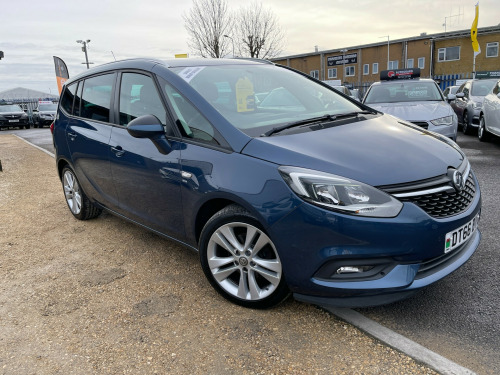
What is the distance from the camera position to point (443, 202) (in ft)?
7.86

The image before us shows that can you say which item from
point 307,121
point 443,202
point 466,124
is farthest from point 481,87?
point 443,202

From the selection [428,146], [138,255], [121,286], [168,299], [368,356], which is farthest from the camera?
[138,255]

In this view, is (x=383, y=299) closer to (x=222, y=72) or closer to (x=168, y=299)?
(x=168, y=299)

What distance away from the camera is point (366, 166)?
236 cm

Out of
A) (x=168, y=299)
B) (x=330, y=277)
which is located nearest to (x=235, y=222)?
(x=330, y=277)

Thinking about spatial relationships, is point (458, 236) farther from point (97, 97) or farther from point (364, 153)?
point (97, 97)

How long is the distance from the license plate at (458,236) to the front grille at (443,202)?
0.11 metres

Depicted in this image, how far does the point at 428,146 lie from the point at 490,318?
1.13m

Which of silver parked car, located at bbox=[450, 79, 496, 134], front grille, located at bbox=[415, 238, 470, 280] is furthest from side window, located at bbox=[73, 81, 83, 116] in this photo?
silver parked car, located at bbox=[450, 79, 496, 134]

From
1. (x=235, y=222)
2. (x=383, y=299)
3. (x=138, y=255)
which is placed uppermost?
(x=235, y=222)

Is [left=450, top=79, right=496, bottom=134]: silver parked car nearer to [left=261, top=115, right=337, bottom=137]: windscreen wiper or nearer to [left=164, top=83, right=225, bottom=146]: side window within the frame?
[left=261, top=115, right=337, bottom=137]: windscreen wiper

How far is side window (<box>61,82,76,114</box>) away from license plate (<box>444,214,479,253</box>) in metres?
3.98

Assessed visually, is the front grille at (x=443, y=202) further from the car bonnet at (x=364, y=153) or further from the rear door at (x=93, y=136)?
the rear door at (x=93, y=136)

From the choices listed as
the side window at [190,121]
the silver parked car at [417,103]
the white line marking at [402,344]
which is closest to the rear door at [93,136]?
the side window at [190,121]
